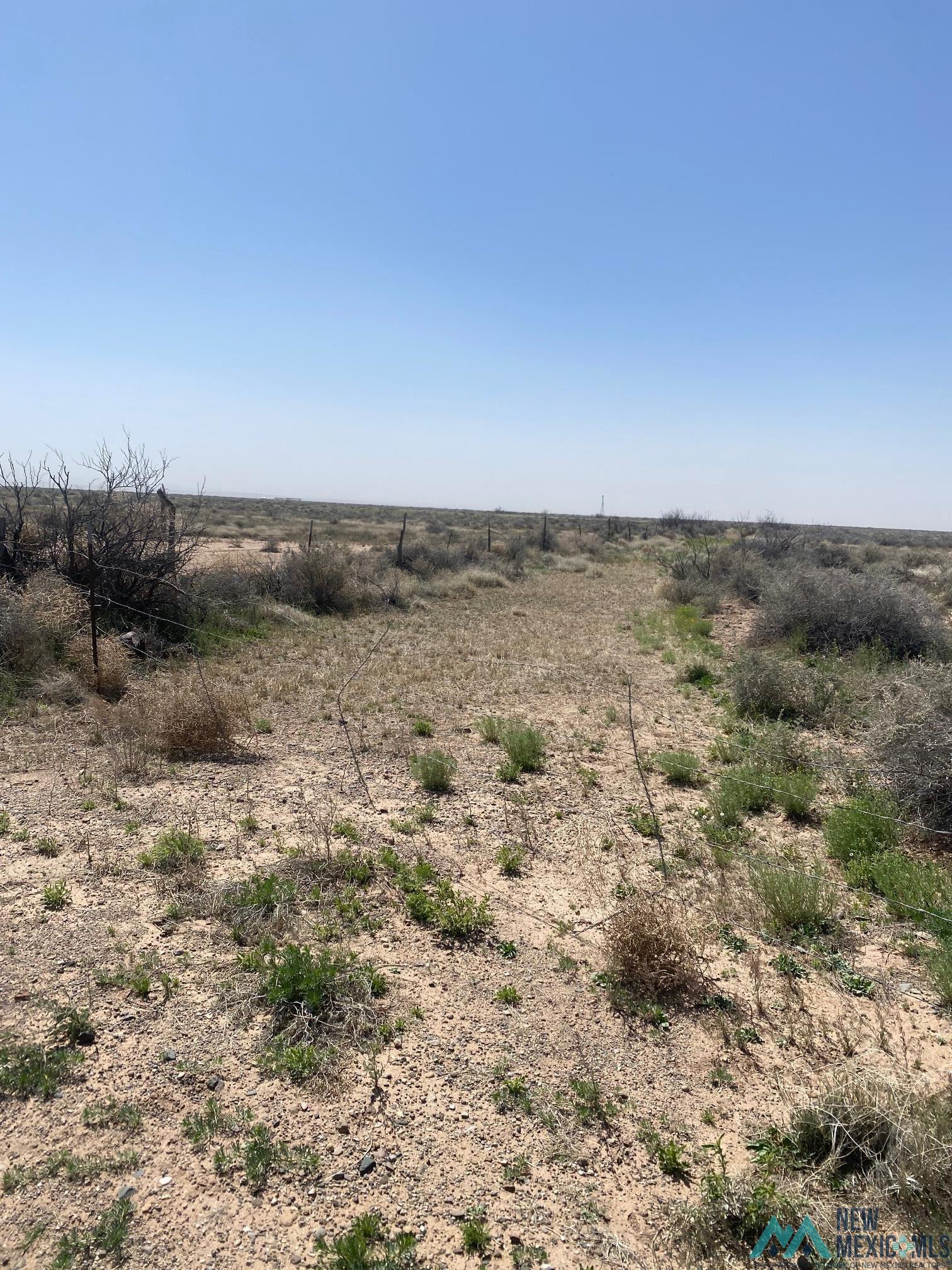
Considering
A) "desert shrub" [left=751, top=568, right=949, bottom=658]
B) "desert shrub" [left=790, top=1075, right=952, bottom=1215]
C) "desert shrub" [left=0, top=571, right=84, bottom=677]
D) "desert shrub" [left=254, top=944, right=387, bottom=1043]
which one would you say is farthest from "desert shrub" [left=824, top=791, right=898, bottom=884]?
"desert shrub" [left=0, top=571, right=84, bottom=677]

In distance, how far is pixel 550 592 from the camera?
856 inches

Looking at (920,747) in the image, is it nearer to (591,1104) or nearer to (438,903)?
(438,903)

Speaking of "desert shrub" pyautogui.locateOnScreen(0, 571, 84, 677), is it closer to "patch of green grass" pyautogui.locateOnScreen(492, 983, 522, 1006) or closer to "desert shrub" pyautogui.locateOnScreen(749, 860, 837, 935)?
"patch of green grass" pyautogui.locateOnScreen(492, 983, 522, 1006)

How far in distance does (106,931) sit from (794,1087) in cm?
388

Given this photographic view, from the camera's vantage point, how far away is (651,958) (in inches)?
160

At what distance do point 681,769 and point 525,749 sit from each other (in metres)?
1.66

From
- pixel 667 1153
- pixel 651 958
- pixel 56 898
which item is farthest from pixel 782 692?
pixel 56 898

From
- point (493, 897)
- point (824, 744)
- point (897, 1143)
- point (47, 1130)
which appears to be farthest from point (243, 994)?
point (824, 744)

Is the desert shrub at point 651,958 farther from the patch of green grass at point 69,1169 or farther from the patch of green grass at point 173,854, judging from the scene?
the patch of green grass at point 173,854

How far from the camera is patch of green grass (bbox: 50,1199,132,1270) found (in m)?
2.38

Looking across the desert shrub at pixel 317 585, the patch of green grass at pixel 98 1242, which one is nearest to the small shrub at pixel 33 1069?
the patch of green grass at pixel 98 1242

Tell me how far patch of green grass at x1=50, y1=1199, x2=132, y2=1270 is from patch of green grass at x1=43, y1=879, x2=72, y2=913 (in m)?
2.27

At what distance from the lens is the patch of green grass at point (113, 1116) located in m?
2.92

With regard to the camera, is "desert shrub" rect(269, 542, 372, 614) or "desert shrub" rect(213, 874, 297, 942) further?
"desert shrub" rect(269, 542, 372, 614)
